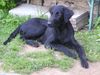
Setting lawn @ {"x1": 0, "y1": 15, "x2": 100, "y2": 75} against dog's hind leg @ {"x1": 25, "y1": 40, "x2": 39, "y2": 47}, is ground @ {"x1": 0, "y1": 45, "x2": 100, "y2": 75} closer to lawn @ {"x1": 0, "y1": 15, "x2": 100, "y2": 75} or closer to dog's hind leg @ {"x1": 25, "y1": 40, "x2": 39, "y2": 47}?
lawn @ {"x1": 0, "y1": 15, "x2": 100, "y2": 75}

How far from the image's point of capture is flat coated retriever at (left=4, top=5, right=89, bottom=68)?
540 cm

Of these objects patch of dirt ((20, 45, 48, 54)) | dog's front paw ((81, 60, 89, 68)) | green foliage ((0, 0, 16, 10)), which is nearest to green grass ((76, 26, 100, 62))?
dog's front paw ((81, 60, 89, 68))

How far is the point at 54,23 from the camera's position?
17.7 feet

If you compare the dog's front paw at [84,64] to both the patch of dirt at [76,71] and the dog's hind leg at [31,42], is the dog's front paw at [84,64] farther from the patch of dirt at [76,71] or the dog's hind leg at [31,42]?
the dog's hind leg at [31,42]

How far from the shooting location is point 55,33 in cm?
561

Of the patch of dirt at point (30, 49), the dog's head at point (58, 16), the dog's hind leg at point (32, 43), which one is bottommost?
the patch of dirt at point (30, 49)

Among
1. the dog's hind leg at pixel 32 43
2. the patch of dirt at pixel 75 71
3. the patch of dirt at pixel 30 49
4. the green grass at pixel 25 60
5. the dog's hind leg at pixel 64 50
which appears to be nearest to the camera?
the patch of dirt at pixel 75 71

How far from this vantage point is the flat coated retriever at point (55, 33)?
540cm

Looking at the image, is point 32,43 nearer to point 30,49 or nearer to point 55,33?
point 30,49

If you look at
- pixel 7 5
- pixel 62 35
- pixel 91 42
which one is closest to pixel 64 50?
pixel 62 35

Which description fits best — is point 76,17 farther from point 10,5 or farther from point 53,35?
point 10,5

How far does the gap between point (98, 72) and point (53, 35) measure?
1125 millimetres

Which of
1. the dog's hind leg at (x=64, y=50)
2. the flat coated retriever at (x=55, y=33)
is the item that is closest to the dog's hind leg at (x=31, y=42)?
the flat coated retriever at (x=55, y=33)

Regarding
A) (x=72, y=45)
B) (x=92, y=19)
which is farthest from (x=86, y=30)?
(x=72, y=45)
